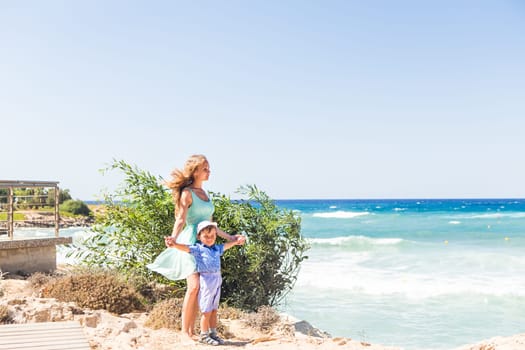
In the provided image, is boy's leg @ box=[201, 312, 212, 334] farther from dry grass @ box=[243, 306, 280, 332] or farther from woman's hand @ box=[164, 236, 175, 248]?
dry grass @ box=[243, 306, 280, 332]

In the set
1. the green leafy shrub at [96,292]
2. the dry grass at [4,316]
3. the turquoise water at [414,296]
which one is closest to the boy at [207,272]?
A: the dry grass at [4,316]

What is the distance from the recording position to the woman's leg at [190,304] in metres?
5.36

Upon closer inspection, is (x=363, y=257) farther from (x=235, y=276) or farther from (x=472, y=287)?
(x=235, y=276)

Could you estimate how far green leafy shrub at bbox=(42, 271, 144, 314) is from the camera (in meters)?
7.08

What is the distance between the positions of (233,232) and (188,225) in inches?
93.5

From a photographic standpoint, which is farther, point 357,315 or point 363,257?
point 363,257

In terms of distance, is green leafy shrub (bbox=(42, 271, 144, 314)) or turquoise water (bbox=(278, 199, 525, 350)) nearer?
green leafy shrub (bbox=(42, 271, 144, 314))

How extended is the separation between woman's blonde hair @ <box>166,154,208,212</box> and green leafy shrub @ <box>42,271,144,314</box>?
2.43 m

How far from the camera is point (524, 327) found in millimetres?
10656

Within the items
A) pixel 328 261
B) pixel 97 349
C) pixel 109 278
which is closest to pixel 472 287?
pixel 328 261

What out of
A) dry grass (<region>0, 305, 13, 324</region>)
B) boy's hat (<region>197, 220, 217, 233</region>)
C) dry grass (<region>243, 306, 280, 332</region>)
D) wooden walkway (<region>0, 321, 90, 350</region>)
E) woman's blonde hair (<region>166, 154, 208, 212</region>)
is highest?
woman's blonde hair (<region>166, 154, 208, 212</region>)

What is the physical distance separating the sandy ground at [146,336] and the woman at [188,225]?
15.7 inches

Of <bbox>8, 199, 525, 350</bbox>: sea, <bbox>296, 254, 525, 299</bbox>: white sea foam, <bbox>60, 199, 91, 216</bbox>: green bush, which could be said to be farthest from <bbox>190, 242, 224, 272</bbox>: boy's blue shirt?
<bbox>60, 199, 91, 216</bbox>: green bush

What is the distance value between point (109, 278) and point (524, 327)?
8.18 meters
